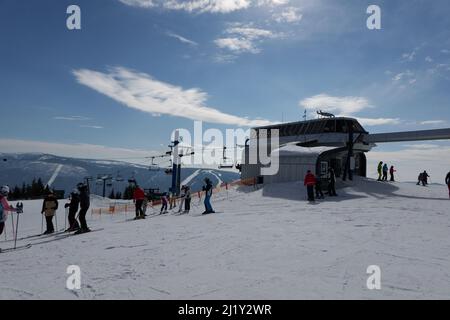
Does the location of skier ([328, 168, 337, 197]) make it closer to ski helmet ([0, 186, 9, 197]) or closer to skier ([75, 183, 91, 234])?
skier ([75, 183, 91, 234])

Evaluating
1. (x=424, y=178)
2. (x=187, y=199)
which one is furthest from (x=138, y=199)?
(x=424, y=178)

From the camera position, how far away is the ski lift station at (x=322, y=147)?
26000 millimetres

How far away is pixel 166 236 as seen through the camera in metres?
9.70

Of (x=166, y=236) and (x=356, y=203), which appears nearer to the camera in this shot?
(x=166, y=236)

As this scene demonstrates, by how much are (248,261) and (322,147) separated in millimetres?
24040

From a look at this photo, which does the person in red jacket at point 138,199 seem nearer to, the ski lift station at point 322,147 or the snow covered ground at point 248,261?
the snow covered ground at point 248,261

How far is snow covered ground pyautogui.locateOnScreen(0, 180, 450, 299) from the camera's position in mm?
4930

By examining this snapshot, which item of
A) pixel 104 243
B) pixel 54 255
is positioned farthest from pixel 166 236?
pixel 54 255

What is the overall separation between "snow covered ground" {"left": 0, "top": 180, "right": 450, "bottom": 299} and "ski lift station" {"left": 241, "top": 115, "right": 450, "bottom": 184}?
1411 cm

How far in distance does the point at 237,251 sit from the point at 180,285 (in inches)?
94.3

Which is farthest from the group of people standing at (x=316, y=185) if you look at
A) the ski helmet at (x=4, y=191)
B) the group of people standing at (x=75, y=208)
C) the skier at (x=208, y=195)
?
the ski helmet at (x=4, y=191)
